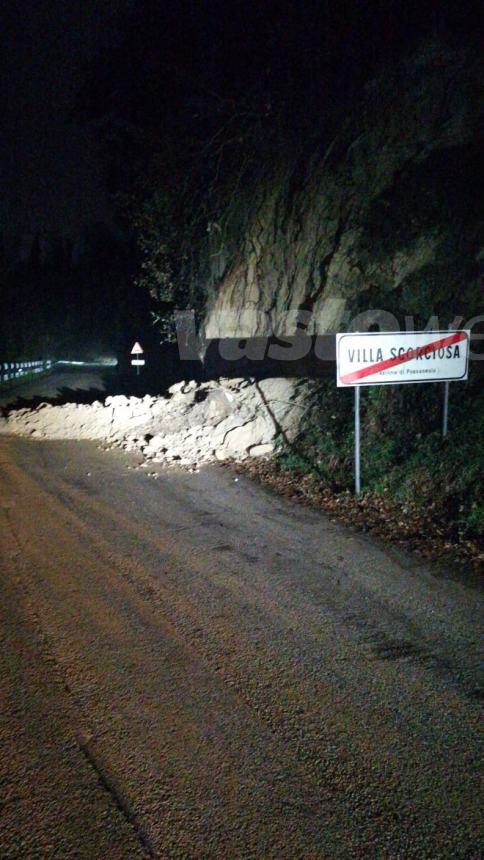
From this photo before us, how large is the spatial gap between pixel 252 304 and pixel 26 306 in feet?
193

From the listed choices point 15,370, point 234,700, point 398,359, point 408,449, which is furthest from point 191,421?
point 15,370

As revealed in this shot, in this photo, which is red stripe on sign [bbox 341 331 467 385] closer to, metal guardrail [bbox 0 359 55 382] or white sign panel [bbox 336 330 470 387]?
white sign panel [bbox 336 330 470 387]

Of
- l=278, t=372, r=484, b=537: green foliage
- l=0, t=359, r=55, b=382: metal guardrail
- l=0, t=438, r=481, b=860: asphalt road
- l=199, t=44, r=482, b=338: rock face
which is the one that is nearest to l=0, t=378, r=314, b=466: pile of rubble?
l=278, t=372, r=484, b=537: green foliage

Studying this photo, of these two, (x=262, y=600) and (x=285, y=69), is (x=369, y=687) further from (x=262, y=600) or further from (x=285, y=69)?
(x=285, y=69)

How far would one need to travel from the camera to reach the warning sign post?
876cm

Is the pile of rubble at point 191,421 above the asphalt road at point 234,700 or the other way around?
above

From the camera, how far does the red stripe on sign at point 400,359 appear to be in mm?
8820

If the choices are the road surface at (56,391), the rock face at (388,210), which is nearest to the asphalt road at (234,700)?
the rock face at (388,210)

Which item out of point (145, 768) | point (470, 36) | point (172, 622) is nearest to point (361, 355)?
point (172, 622)

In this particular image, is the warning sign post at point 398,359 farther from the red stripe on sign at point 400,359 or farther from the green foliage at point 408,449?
the green foliage at point 408,449

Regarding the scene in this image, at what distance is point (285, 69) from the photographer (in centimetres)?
1552

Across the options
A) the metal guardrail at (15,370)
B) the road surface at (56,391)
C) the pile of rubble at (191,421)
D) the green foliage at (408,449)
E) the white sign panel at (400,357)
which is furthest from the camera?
the metal guardrail at (15,370)

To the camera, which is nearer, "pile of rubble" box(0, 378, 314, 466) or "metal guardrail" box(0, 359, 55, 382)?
"pile of rubble" box(0, 378, 314, 466)

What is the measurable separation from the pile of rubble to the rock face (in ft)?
9.99
